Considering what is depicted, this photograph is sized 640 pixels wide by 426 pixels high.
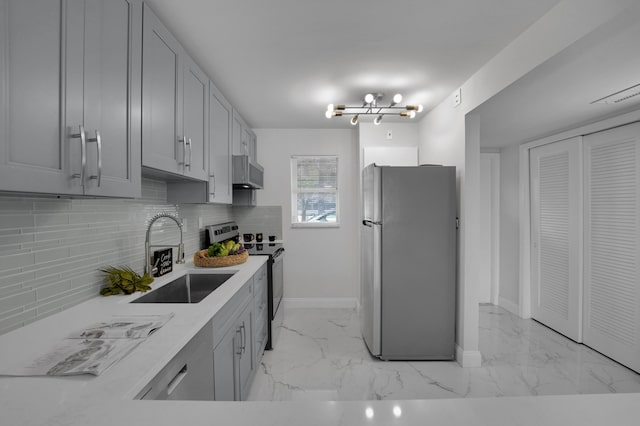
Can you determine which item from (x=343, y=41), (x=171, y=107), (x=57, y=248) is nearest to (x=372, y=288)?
(x=343, y=41)

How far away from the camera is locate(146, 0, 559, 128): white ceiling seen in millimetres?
1558

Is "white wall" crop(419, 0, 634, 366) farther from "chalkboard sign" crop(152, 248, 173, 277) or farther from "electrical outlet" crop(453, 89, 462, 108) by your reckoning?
"chalkboard sign" crop(152, 248, 173, 277)

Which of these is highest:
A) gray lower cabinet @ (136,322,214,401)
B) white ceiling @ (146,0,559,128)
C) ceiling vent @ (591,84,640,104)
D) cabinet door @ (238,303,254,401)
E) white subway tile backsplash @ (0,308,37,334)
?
white ceiling @ (146,0,559,128)

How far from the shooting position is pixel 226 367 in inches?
62.5

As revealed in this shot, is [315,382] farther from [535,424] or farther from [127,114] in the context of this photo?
[127,114]

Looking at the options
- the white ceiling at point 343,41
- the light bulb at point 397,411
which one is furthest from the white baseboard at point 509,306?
the light bulb at point 397,411

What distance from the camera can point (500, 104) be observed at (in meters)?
2.33

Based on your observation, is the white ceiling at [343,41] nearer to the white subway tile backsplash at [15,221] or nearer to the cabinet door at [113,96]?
the cabinet door at [113,96]

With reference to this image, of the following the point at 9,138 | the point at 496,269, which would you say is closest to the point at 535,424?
the point at 9,138

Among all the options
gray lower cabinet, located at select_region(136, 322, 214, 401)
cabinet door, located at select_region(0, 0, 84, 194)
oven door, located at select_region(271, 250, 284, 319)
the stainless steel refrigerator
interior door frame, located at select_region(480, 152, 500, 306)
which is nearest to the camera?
cabinet door, located at select_region(0, 0, 84, 194)

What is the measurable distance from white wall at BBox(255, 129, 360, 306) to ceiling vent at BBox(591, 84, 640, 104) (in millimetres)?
2436

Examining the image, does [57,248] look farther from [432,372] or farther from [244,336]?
[432,372]

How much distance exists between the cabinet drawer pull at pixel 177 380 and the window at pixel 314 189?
9.71 ft

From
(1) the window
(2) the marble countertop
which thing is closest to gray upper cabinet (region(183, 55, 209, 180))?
(2) the marble countertop
